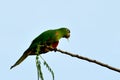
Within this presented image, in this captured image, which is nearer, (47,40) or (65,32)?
(47,40)

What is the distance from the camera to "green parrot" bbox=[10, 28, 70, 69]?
Answer: 4.50 meters

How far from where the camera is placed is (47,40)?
5.74 meters

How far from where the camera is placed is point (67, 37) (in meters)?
8.28

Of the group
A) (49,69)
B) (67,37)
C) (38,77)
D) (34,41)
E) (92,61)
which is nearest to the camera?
(38,77)

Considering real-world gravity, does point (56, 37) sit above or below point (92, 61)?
below

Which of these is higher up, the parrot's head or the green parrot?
the green parrot

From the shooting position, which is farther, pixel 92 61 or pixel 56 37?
pixel 56 37

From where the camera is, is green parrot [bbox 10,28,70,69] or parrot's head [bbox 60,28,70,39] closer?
green parrot [bbox 10,28,70,69]

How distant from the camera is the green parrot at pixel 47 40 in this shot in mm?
4503

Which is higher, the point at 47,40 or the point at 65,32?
the point at 47,40

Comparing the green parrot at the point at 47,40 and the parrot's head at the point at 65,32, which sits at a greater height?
the green parrot at the point at 47,40

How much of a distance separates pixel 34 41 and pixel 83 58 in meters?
1.88

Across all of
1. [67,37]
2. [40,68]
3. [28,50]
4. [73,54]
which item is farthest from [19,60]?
[67,37]

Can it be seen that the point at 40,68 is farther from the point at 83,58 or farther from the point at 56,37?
the point at 56,37
